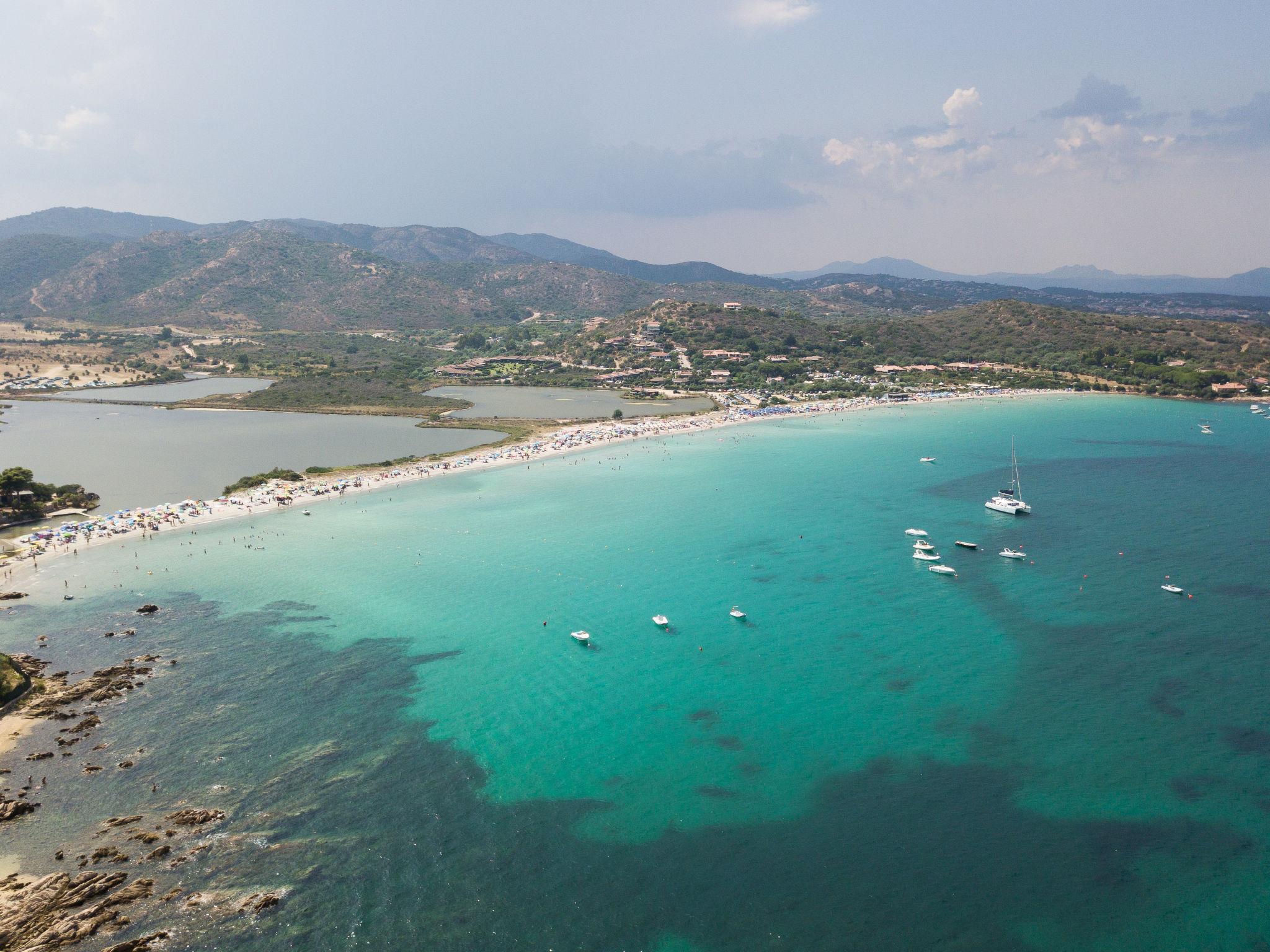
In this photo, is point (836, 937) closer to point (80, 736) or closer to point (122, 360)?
point (80, 736)

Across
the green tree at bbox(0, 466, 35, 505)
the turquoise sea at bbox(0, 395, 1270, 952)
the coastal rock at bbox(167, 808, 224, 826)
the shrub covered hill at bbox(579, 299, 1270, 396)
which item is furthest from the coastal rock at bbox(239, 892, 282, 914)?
the shrub covered hill at bbox(579, 299, 1270, 396)

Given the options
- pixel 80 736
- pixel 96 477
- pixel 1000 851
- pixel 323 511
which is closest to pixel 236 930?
pixel 80 736

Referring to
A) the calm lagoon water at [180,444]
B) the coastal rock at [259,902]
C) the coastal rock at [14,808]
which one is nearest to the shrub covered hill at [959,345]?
the calm lagoon water at [180,444]

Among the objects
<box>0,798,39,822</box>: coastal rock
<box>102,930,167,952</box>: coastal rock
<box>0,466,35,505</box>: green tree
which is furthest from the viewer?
<box>0,466,35,505</box>: green tree

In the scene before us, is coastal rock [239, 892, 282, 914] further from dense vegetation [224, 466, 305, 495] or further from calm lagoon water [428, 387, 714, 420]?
calm lagoon water [428, 387, 714, 420]

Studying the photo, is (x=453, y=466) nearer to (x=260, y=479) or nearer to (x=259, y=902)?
(x=260, y=479)
